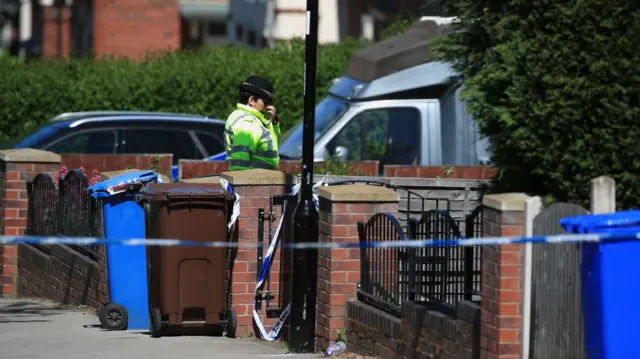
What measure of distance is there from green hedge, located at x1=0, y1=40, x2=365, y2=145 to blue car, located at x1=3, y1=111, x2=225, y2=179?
10.9 ft

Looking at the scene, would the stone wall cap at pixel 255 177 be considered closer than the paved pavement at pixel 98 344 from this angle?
No

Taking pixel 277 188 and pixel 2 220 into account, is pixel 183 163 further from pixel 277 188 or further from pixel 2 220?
pixel 277 188

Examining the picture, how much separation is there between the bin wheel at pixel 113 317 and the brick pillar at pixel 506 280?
3932 millimetres

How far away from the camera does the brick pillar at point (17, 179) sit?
13.1 m

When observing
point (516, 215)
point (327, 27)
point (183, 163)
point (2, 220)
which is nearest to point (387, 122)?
point (183, 163)

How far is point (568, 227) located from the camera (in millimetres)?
6355

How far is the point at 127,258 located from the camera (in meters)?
10.4

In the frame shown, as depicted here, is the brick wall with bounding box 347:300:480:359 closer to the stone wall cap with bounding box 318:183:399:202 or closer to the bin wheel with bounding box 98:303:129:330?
the stone wall cap with bounding box 318:183:399:202

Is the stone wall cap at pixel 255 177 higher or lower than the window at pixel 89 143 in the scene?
lower

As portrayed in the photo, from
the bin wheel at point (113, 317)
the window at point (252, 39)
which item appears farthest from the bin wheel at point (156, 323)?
the window at point (252, 39)

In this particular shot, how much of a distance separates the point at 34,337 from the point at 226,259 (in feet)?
5.08

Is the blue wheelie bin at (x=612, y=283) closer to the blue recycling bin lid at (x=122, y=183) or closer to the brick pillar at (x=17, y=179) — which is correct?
the blue recycling bin lid at (x=122, y=183)

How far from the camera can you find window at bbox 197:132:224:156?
1599 cm

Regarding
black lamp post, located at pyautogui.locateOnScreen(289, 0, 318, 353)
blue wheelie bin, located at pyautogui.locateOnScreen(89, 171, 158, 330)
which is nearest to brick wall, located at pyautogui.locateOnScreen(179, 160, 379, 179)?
blue wheelie bin, located at pyautogui.locateOnScreen(89, 171, 158, 330)
